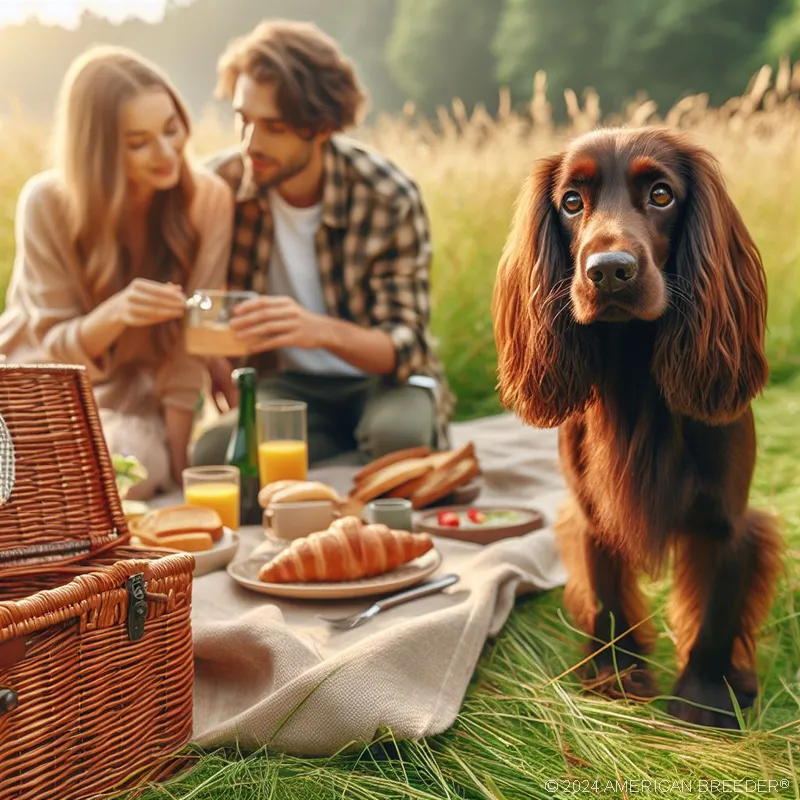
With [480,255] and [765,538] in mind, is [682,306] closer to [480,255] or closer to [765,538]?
[765,538]

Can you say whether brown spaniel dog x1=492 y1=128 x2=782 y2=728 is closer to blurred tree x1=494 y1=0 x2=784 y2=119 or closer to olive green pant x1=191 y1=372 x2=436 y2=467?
olive green pant x1=191 y1=372 x2=436 y2=467

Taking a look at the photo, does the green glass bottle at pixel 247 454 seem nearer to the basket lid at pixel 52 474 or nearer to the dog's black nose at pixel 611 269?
the basket lid at pixel 52 474

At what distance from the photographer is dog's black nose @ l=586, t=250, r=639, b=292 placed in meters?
1.37

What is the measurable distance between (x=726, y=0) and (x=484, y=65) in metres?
3.50

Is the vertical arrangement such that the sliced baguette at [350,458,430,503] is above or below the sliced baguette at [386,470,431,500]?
above

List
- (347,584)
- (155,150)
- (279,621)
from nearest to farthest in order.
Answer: (279,621), (347,584), (155,150)

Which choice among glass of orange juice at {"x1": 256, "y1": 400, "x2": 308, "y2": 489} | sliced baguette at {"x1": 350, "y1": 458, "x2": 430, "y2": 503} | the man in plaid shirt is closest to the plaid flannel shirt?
the man in plaid shirt

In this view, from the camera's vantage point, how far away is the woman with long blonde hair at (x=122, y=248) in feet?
9.84

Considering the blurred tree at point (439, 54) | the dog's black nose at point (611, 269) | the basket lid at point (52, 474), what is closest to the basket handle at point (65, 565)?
the basket lid at point (52, 474)

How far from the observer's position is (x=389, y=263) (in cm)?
353

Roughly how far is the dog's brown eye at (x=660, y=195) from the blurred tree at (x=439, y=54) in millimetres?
12909

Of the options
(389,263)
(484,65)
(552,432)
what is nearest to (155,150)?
(389,263)

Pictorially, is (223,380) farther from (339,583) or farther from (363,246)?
(339,583)

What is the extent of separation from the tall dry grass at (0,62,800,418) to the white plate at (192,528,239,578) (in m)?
2.69
